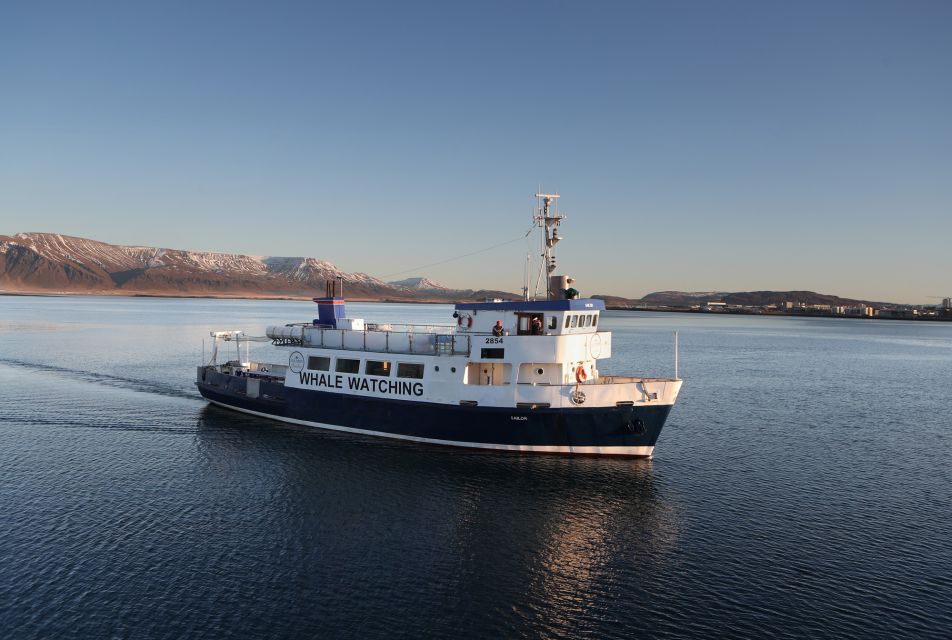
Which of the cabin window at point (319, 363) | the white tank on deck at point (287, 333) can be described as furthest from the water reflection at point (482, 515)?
the white tank on deck at point (287, 333)

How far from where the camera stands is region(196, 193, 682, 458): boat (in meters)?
27.8

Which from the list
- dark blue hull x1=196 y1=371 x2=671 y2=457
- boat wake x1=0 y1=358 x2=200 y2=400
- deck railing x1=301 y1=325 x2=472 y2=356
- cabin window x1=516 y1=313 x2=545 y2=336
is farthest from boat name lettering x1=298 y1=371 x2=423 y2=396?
boat wake x1=0 y1=358 x2=200 y2=400

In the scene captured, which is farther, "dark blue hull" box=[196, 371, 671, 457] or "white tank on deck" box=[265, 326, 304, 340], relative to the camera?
"white tank on deck" box=[265, 326, 304, 340]

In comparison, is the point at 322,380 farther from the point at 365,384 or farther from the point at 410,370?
the point at 410,370

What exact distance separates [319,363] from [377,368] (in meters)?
4.26

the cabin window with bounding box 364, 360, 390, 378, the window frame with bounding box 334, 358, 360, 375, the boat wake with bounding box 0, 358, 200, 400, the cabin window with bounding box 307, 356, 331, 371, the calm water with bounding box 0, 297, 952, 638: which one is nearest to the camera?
the calm water with bounding box 0, 297, 952, 638

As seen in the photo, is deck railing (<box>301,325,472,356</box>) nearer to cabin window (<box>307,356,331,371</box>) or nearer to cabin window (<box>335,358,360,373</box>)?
cabin window (<box>335,358,360,373</box>)

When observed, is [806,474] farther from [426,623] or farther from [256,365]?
[256,365]

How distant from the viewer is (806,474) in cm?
2791

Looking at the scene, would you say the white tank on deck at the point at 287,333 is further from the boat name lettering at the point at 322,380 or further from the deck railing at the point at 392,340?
the boat name lettering at the point at 322,380

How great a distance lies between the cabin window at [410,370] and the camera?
3024cm

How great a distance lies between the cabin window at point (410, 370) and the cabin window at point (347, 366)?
290cm

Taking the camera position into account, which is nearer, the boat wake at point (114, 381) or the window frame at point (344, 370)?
the window frame at point (344, 370)

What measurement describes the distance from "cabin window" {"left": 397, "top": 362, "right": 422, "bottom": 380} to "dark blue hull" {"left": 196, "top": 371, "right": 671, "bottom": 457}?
57.6 inches
